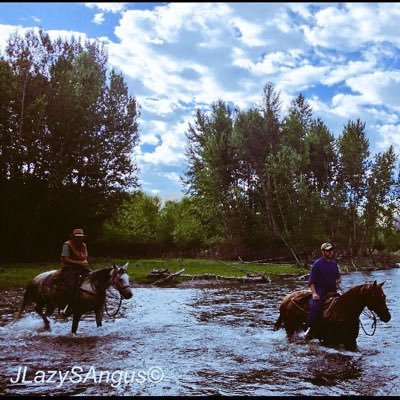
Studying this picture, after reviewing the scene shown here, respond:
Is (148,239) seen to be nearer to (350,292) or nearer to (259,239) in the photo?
(259,239)

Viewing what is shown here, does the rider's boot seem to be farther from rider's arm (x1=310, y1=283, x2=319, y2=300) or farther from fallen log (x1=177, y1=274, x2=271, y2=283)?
fallen log (x1=177, y1=274, x2=271, y2=283)

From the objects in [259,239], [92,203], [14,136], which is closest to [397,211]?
[259,239]

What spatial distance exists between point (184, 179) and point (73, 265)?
6106 cm

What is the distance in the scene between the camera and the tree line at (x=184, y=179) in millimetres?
40000

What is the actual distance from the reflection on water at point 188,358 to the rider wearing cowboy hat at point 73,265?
4.44 feet

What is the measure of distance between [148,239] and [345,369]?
54.5 metres

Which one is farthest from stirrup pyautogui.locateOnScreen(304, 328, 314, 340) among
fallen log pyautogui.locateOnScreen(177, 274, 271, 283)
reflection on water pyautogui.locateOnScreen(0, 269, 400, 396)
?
fallen log pyautogui.locateOnScreen(177, 274, 271, 283)

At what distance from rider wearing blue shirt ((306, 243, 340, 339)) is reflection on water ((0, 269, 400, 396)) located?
1.10 m

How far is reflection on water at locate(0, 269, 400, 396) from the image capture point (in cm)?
908

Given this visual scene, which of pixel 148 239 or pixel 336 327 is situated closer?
pixel 336 327

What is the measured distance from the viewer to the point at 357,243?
6781 cm

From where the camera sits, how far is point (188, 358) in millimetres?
11773

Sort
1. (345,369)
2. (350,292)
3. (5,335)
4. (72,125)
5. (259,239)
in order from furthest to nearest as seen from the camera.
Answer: (259,239) < (72,125) < (5,335) < (350,292) < (345,369)

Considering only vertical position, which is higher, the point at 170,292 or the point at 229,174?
the point at 229,174
